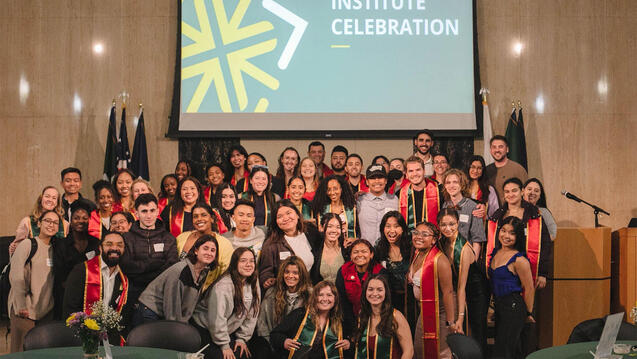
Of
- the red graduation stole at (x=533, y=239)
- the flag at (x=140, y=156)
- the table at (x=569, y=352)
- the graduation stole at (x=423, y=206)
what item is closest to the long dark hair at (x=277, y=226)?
the graduation stole at (x=423, y=206)

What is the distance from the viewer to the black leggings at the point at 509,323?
4.80 meters

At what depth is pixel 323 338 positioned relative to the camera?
434 centimetres

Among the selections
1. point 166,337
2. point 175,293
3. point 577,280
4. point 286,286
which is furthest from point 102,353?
point 577,280

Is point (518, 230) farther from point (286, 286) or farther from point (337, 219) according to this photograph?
point (286, 286)

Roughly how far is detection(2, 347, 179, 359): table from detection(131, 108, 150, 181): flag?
166 inches

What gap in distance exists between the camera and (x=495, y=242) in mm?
5324

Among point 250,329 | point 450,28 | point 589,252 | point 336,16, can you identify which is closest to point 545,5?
point 450,28

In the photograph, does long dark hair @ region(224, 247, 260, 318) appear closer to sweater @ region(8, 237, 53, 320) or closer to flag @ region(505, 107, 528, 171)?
sweater @ region(8, 237, 53, 320)

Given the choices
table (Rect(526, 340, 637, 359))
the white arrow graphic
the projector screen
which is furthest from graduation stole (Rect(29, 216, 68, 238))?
table (Rect(526, 340, 637, 359))

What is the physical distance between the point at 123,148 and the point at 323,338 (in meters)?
4.28

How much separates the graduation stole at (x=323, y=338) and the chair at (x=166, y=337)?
0.71m

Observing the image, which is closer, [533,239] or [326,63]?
[533,239]

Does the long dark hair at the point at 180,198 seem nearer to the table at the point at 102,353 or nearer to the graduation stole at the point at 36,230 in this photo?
the graduation stole at the point at 36,230

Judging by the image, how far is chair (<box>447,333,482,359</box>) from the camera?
356 centimetres
